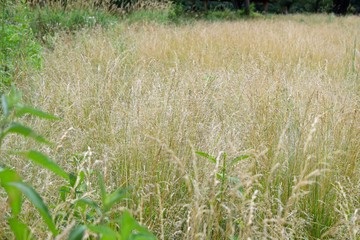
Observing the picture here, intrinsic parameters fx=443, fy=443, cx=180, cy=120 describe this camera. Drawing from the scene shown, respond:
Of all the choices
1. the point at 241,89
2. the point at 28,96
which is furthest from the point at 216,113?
the point at 28,96

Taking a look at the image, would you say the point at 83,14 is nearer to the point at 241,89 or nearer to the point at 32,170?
the point at 241,89

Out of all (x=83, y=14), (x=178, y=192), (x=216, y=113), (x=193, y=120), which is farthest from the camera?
(x=83, y=14)

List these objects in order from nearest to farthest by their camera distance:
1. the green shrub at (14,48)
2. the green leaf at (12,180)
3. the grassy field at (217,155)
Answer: the green leaf at (12,180) → the grassy field at (217,155) → the green shrub at (14,48)

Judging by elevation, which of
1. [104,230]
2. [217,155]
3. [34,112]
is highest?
[34,112]

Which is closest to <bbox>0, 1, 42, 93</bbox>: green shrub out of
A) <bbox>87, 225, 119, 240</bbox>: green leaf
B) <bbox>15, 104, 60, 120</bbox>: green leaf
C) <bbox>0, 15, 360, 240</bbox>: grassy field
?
<bbox>0, 15, 360, 240</bbox>: grassy field

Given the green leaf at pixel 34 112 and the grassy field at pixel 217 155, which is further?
the grassy field at pixel 217 155

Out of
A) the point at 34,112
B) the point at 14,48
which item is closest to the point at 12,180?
the point at 34,112

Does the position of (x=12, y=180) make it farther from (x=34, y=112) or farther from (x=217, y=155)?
(x=217, y=155)

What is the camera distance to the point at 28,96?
12.9 ft

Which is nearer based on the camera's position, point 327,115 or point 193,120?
point 327,115

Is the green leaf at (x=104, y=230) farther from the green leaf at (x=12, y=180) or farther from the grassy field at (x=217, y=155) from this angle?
the grassy field at (x=217, y=155)

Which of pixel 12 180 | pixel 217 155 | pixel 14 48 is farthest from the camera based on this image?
pixel 14 48

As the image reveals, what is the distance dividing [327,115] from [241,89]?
3.01 feet

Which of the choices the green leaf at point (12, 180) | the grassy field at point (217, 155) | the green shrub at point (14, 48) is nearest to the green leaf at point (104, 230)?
the green leaf at point (12, 180)
